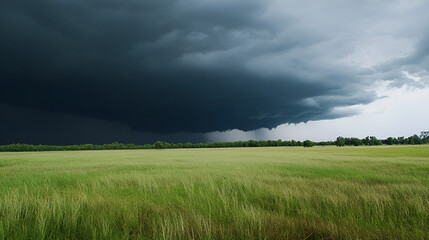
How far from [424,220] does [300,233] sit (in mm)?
2409

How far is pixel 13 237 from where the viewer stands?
273 centimetres

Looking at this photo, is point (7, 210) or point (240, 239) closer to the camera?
point (240, 239)

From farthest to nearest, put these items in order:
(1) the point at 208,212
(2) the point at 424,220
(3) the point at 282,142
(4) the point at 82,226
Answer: (3) the point at 282,142, (1) the point at 208,212, (2) the point at 424,220, (4) the point at 82,226

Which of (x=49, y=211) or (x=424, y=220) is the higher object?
(x=49, y=211)

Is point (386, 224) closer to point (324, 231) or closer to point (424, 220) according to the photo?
Answer: point (424, 220)

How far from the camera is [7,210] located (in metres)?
3.56

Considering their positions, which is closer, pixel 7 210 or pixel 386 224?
pixel 386 224

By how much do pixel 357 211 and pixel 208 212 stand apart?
2833 millimetres

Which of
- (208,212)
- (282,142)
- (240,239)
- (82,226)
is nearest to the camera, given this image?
(240,239)

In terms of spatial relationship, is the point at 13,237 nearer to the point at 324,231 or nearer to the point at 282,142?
the point at 324,231

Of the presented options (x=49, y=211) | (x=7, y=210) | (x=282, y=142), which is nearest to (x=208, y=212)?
(x=49, y=211)

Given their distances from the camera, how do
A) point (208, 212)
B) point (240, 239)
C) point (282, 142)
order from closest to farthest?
1. point (240, 239)
2. point (208, 212)
3. point (282, 142)

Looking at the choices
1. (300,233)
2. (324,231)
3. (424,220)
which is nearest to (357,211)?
(424,220)

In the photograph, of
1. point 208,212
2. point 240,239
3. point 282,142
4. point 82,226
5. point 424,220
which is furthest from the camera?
point 282,142
